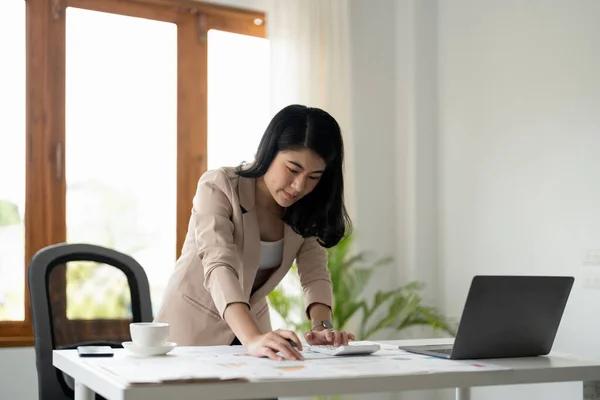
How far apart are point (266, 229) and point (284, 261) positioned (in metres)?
0.11

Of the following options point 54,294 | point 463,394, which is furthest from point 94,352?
point 463,394

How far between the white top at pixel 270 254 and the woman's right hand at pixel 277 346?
0.48 m

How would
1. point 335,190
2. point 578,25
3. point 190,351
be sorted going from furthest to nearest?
1. point 578,25
2. point 335,190
3. point 190,351

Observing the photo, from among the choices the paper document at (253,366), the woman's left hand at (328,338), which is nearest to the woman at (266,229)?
the woman's left hand at (328,338)

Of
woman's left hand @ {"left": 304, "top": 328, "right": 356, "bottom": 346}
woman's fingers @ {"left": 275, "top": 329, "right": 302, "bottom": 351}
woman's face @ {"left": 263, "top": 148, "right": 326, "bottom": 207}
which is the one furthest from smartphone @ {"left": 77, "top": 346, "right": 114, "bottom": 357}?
woman's face @ {"left": 263, "top": 148, "right": 326, "bottom": 207}

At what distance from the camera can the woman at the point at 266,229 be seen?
6.91 ft

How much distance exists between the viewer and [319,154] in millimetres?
2172

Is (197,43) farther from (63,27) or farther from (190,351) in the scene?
(190,351)

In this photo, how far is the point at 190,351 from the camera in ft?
6.41

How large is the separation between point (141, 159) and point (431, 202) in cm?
167

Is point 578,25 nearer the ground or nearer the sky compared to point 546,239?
nearer the sky

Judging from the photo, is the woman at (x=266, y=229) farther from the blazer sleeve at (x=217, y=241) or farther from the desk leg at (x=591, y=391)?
the desk leg at (x=591, y=391)

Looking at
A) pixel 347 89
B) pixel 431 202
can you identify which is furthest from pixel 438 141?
pixel 347 89

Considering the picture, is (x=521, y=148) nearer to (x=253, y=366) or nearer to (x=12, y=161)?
(x=12, y=161)
